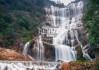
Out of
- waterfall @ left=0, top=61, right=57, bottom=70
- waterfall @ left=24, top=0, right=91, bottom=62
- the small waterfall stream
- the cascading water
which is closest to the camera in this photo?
waterfall @ left=0, top=61, right=57, bottom=70

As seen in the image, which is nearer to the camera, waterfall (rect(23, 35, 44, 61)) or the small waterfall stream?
the small waterfall stream

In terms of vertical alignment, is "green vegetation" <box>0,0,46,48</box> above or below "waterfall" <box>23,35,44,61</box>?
above

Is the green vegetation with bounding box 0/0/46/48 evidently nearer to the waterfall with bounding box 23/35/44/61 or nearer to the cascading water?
the waterfall with bounding box 23/35/44/61

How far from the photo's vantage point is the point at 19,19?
47062mm

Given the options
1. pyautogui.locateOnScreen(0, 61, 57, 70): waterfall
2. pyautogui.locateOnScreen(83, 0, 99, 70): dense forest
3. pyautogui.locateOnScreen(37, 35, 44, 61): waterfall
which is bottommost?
pyautogui.locateOnScreen(0, 61, 57, 70): waterfall

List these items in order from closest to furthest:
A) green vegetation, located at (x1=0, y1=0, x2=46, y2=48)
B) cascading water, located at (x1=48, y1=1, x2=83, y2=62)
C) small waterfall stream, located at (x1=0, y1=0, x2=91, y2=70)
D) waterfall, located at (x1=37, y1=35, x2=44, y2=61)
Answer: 1. small waterfall stream, located at (x1=0, y1=0, x2=91, y2=70)
2. waterfall, located at (x1=37, y1=35, x2=44, y2=61)
3. cascading water, located at (x1=48, y1=1, x2=83, y2=62)
4. green vegetation, located at (x1=0, y1=0, x2=46, y2=48)

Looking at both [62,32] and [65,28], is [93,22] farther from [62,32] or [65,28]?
[65,28]

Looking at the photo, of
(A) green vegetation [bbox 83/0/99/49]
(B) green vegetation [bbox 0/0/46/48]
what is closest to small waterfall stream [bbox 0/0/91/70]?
→ (B) green vegetation [bbox 0/0/46/48]

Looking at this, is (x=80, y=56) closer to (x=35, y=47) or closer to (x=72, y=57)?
(x=72, y=57)

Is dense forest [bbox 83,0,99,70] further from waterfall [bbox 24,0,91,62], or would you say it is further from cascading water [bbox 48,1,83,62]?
cascading water [bbox 48,1,83,62]

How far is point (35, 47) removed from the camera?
37688 millimetres

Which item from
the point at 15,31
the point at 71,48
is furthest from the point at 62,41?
the point at 15,31

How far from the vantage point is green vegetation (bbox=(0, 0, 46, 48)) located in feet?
132

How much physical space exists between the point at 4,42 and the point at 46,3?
83.7 feet
